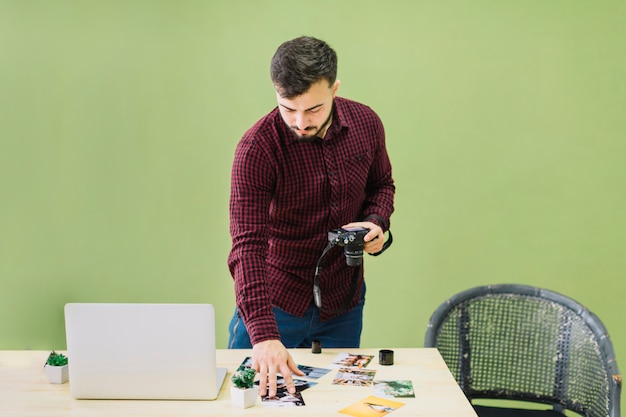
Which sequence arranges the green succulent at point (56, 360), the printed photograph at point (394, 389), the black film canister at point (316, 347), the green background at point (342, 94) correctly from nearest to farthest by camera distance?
the printed photograph at point (394, 389) → the green succulent at point (56, 360) → the black film canister at point (316, 347) → the green background at point (342, 94)

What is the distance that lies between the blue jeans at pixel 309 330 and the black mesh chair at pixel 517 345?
0.26 metres

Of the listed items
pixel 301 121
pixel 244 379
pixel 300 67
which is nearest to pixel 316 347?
pixel 244 379

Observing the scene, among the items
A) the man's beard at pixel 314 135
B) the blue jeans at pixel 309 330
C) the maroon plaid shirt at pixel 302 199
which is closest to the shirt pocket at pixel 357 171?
the maroon plaid shirt at pixel 302 199

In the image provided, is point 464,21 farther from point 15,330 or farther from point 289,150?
point 15,330

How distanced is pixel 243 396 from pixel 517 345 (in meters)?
1.11

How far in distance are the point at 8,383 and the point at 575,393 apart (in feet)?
5.67

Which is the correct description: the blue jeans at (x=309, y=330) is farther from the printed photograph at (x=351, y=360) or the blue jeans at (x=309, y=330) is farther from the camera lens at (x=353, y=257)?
the camera lens at (x=353, y=257)

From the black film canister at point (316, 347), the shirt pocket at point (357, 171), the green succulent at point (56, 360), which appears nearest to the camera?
the green succulent at point (56, 360)

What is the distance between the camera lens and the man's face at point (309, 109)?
190cm

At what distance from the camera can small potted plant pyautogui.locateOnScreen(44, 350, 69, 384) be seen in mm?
1831

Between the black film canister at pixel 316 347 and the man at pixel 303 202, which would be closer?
the man at pixel 303 202

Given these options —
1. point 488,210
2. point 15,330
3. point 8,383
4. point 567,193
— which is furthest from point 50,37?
point 567,193

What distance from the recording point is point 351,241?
1.97 meters

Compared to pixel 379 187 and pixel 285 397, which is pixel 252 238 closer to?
pixel 285 397
